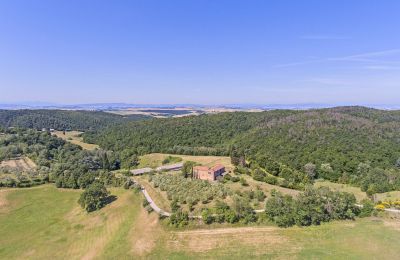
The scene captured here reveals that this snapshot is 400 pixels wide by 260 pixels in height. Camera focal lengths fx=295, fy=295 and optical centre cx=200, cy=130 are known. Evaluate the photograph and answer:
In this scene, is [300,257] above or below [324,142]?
below

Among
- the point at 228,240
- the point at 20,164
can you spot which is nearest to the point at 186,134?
the point at 20,164

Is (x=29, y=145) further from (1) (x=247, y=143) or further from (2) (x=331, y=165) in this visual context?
(2) (x=331, y=165)

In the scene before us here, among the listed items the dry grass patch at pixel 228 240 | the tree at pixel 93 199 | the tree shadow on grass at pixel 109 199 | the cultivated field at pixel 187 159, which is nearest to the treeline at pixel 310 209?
the dry grass patch at pixel 228 240

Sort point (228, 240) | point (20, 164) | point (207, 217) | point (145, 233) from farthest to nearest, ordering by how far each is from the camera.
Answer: point (20, 164), point (145, 233), point (207, 217), point (228, 240)

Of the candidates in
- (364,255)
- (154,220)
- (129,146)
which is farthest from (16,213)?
(364,255)

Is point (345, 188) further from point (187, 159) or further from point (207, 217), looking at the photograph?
point (187, 159)

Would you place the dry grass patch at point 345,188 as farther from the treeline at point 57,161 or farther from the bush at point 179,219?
the treeline at point 57,161
